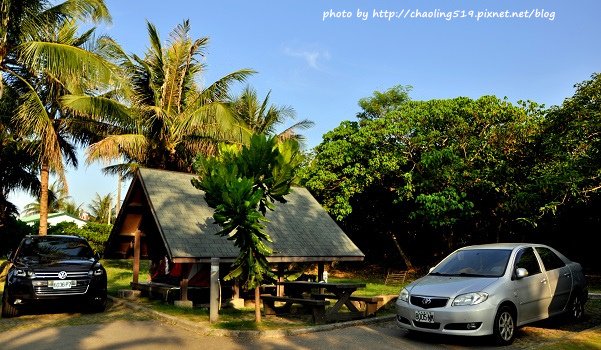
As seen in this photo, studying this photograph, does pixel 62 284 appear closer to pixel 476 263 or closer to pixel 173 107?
pixel 476 263

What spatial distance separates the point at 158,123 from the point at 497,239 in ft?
59.1

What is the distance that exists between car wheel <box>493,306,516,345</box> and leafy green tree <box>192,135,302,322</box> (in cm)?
430

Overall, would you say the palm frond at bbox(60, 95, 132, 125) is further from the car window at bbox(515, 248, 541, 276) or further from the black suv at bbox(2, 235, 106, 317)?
the car window at bbox(515, 248, 541, 276)

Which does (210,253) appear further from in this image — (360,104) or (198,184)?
(360,104)

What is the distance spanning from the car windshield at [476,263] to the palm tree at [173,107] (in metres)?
15.3

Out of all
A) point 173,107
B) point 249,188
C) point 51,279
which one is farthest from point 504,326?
point 173,107

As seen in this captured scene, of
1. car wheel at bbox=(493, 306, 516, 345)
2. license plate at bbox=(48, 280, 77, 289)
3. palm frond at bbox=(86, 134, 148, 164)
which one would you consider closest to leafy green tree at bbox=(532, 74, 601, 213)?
car wheel at bbox=(493, 306, 516, 345)

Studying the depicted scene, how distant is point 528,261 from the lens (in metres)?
8.75

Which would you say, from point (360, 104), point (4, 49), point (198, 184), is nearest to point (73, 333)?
point (198, 184)

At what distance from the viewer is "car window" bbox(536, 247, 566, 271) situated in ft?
30.0

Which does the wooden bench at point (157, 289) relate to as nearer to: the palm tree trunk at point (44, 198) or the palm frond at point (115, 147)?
the palm frond at point (115, 147)

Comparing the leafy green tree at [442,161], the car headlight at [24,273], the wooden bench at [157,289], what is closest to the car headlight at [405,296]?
the wooden bench at [157,289]

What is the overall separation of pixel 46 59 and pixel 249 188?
35.4ft

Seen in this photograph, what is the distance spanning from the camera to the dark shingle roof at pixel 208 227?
476 inches
